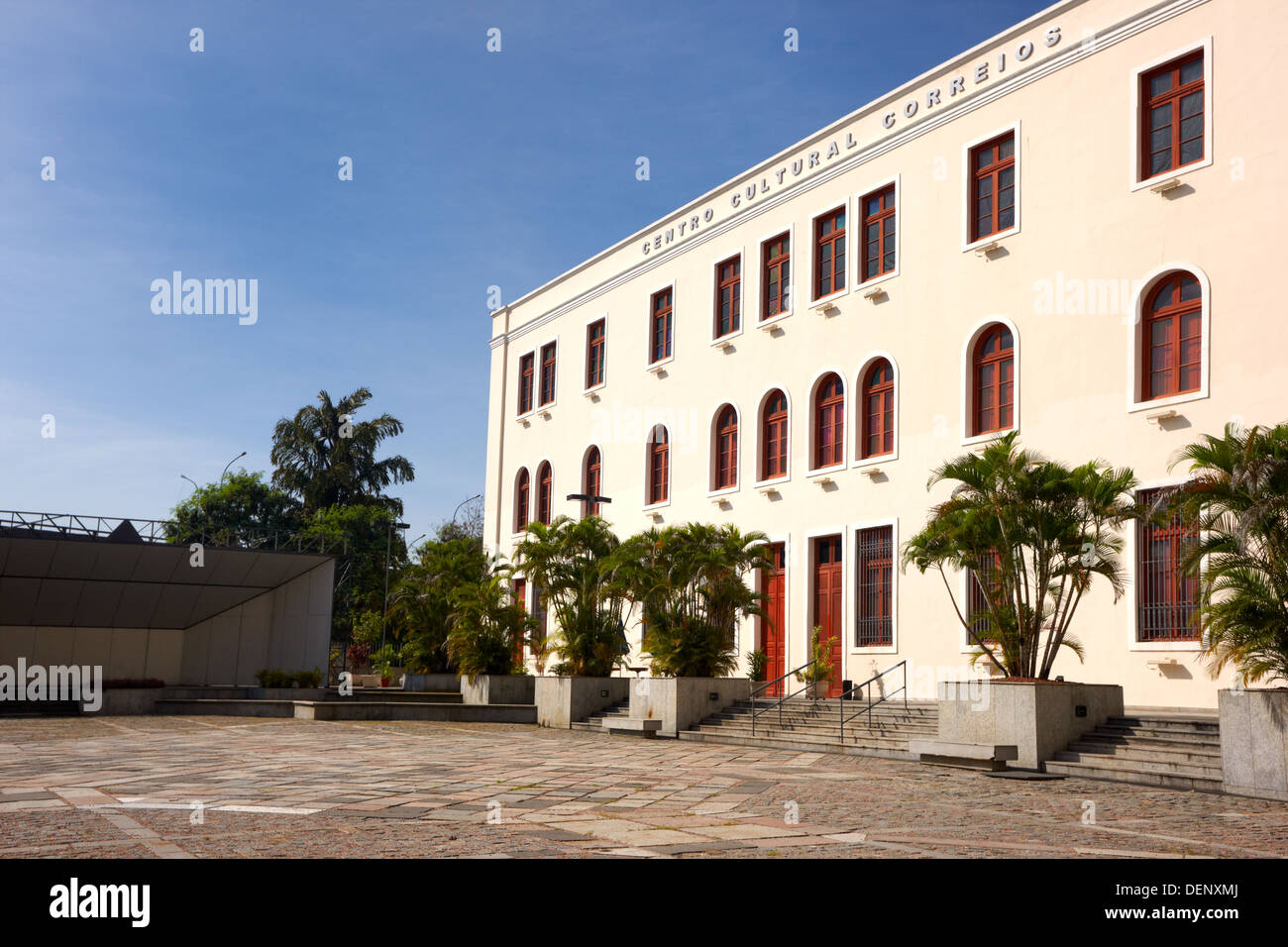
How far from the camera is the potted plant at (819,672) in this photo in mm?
24375

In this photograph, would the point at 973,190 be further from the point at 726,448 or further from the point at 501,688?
the point at 501,688

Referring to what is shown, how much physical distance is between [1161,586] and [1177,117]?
777cm

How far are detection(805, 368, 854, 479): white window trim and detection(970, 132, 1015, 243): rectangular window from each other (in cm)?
437

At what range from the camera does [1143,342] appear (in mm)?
19250

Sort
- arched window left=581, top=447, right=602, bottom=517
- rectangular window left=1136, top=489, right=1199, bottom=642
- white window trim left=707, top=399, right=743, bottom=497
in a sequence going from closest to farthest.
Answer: rectangular window left=1136, top=489, right=1199, bottom=642, white window trim left=707, top=399, right=743, bottom=497, arched window left=581, top=447, right=602, bottom=517

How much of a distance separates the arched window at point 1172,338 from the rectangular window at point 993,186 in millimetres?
3788

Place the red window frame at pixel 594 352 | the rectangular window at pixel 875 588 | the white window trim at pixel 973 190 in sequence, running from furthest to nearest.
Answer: the red window frame at pixel 594 352, the rectangular window at pixel 875 588, the white window trim at pixel 973 190

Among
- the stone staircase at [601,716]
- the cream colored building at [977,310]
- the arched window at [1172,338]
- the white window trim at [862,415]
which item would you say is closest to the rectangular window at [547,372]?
the cream colored building at [977,310]

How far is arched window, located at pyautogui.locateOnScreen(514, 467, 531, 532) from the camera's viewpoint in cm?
3928

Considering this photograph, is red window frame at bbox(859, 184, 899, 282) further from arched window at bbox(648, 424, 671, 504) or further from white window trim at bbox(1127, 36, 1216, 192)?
arched window at bbox(648, 424, 671, 504)

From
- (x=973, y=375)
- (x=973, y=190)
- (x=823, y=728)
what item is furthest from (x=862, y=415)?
(x=823, y=728)

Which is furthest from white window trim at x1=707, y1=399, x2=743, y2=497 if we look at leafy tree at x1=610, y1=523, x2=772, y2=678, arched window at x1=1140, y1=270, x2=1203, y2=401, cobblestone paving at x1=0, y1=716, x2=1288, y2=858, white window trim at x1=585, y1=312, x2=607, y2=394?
cobblestone paving at x1=0, y1=716, x2=1288, y2=858

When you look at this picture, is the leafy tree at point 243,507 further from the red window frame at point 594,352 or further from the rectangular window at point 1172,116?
the rectangular window at point 1172,116

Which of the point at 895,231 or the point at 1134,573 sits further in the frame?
the point at 895,231
